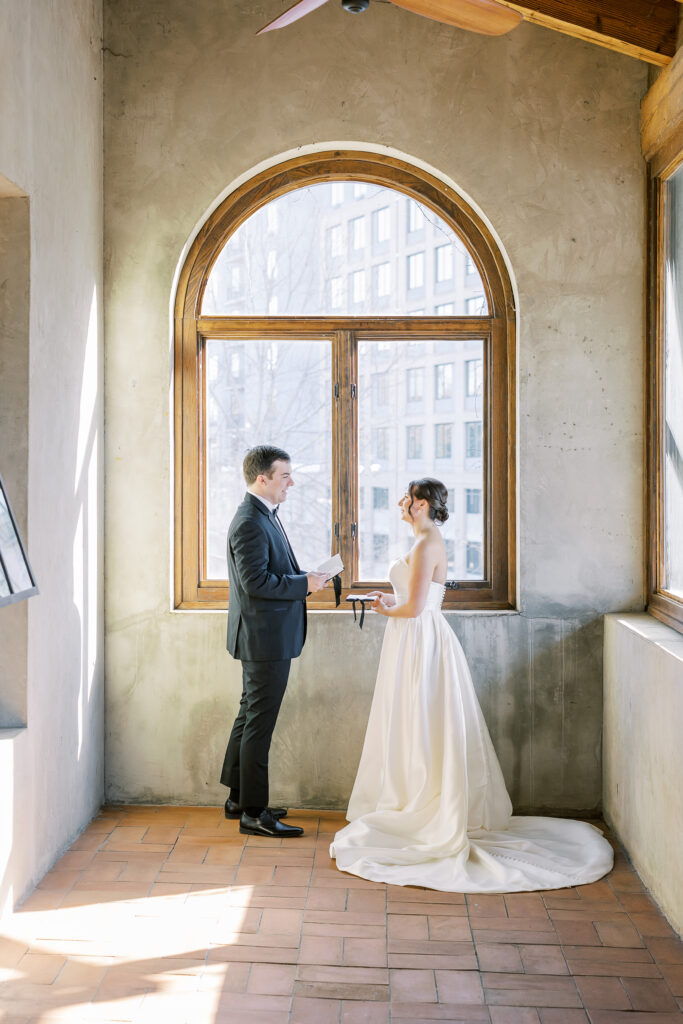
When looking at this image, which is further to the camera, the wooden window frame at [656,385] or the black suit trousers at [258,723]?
the wooden window frame at [656,385]

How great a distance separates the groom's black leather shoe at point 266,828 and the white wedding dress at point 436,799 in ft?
0.88

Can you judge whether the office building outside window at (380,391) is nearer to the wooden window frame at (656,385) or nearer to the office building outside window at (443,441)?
the office building outside window at (443,441)

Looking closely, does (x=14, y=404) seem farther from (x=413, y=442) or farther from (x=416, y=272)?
(x=416, y=272)

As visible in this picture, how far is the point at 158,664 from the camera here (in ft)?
14.9

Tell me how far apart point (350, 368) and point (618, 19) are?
1980mm

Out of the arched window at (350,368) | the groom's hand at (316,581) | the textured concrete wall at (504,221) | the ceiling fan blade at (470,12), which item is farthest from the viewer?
the arched window at (350,368)

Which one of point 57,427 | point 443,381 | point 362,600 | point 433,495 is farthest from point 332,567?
point 57,427

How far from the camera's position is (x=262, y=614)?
4.11 meters

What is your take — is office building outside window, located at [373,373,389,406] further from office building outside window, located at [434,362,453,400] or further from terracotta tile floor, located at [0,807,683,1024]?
terracotta tile floor, located at [0,807,683,1024]

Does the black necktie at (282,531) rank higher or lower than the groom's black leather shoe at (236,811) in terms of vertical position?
higher

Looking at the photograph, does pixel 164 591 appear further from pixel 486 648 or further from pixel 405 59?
pixel 405 59

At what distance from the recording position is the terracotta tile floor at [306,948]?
275cm

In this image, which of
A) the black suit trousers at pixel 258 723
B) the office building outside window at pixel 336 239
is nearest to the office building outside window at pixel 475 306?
the office building outside window at pixel 336 239

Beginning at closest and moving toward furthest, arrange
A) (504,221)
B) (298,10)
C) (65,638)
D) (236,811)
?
(298,10) < (65,638) < (236,811) < (504,221)
